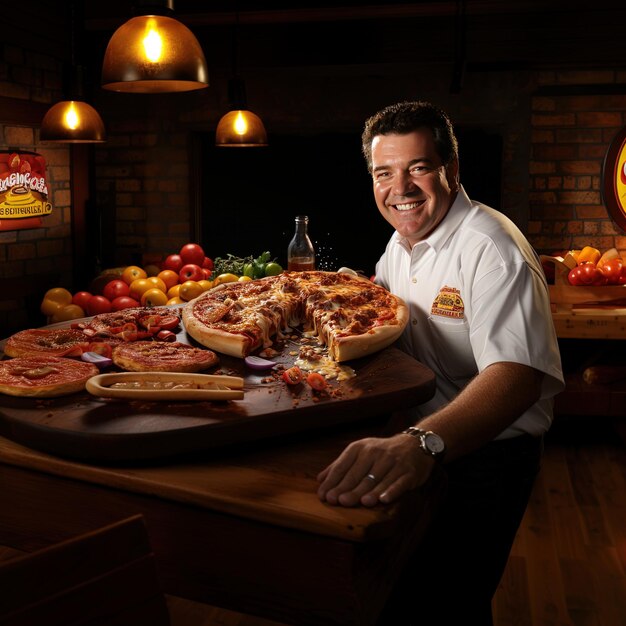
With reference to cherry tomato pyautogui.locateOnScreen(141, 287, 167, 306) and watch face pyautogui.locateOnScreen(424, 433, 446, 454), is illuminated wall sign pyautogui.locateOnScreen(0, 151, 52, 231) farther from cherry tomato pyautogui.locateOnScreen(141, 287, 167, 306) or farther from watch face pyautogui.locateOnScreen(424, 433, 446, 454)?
watch face pyautogui.locateOnScreen(424, 433, 446, 454)

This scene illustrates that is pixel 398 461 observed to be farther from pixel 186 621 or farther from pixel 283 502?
pixel 186 621

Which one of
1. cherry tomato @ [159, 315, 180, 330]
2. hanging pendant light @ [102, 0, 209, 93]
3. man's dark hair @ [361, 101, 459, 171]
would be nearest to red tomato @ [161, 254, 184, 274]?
cherry tomato @ [159, 315, 180, 330]

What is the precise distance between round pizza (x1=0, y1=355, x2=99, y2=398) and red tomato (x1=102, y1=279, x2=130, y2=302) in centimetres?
267

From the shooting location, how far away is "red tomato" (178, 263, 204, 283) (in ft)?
16.7

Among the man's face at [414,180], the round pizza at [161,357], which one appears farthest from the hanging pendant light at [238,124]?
the round pizza at [161,357]

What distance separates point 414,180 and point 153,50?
38.6 inches

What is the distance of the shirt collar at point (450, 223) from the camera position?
2500mm

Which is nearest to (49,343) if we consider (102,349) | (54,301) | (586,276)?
(102,349)

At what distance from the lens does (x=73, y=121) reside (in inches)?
156

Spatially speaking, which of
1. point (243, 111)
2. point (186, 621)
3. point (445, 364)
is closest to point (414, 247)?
point (445, 364)

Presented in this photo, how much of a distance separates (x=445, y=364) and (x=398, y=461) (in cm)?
98

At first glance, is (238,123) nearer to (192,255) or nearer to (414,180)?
(192,255)

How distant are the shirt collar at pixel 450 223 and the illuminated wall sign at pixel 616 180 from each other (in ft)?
10.1

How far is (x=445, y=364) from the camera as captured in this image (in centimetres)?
252
